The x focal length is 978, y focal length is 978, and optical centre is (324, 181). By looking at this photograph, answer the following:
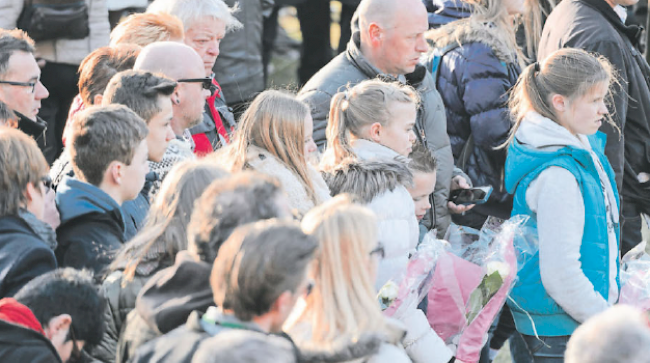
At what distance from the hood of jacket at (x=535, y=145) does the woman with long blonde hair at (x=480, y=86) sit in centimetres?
84

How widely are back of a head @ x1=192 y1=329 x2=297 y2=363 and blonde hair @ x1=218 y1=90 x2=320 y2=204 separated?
6.11 feet

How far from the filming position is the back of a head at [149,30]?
16.2 ft

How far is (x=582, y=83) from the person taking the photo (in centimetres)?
439

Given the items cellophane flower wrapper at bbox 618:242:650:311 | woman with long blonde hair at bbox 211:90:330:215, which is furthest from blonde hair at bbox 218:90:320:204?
cellophane flower wrapper at bbox 618:242:650:311

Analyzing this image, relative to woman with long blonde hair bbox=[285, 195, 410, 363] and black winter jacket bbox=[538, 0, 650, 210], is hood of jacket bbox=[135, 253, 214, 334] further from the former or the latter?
black winter jacket bbox=[538, 0, 650, 210]

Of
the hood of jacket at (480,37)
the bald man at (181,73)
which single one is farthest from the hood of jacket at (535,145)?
the bald man at (181,73)

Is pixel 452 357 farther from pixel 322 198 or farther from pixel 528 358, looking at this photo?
pixel 322 198

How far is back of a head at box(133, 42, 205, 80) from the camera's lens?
4.39m

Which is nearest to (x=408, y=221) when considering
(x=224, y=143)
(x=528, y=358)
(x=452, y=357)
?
(x=452, y=357)

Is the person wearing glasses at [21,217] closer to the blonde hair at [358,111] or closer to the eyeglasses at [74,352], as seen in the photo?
the eyeglasses at [74,352]

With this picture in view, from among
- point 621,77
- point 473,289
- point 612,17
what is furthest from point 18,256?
point 612,17

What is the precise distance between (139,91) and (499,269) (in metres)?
1.64

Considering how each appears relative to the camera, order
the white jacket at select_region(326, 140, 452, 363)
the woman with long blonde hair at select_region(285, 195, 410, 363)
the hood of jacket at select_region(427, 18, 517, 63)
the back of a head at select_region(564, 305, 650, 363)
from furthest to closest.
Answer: the hood of jacket at select_region(427, 18, 517, 63) < the white jacket at select_region(326, 140, 452, 363) < the woman with long blonde hair at select_region(285, 195, 410, 363) < the back of a head at select_region(564, 305, 650, 363)

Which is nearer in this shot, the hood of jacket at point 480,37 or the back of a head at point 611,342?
the back of a head at point 611,342
